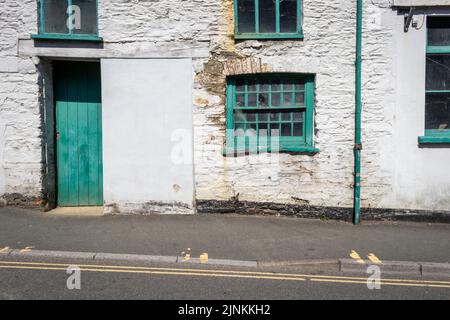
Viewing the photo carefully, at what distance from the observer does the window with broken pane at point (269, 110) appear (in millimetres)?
8211

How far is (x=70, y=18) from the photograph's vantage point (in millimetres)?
8273

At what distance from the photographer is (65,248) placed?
620cm

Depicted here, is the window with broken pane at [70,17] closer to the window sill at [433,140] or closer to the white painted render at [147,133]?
the white painted render at [147,133]

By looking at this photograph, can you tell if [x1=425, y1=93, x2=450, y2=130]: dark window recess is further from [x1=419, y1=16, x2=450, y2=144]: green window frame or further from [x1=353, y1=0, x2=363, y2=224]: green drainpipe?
[x1=353, y1=0, x2=363, y2=224]: green drainpipe

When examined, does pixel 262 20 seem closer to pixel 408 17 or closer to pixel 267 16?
pixel 267 16

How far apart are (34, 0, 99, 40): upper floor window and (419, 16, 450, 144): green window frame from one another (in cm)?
661

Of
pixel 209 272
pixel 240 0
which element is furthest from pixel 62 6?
pixel 209 272

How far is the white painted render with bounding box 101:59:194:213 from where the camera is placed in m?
8.17

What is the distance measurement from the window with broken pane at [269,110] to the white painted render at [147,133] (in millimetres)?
945

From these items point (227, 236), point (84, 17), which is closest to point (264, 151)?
point (227, 236)

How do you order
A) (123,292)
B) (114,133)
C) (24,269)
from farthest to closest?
(114,133), (24,269), (123,292)

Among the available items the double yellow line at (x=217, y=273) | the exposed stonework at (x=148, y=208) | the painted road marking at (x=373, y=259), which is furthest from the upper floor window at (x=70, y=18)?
the painted road marking at (x=373, y=259)
